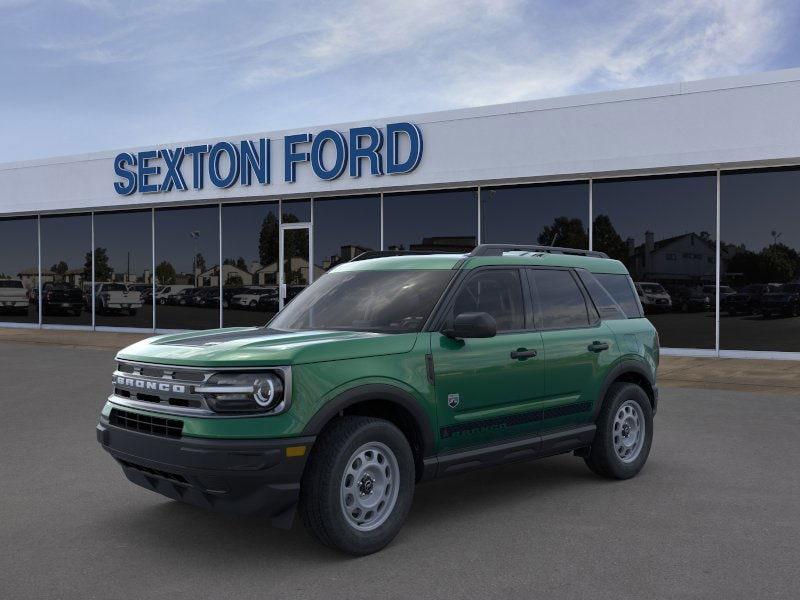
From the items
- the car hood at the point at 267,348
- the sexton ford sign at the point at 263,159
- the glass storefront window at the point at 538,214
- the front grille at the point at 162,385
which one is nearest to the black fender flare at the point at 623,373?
the car hood at the point at 267,348

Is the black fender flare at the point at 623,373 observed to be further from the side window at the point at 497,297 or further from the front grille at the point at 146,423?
the front grille at the point at 146,423

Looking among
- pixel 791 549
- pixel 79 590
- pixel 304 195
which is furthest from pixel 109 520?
pixel 304 195

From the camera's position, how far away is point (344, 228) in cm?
1992

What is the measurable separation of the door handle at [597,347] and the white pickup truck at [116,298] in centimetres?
→ 1939

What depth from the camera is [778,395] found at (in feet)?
36.1

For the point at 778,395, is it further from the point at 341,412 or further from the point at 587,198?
the point at 341,412

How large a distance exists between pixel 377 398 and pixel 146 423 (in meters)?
1.36

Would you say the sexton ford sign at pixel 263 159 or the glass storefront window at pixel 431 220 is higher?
the sexton ford sign at pixel 263 159

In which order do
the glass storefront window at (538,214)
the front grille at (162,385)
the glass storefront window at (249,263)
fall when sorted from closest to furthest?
the front grille at (162,385) → the glass storefront window at (538,214) → the glass storefront window at (249,263)

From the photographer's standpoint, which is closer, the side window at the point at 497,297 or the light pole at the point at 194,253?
the side window at the point at 497,297

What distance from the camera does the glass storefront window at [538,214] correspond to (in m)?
17.1

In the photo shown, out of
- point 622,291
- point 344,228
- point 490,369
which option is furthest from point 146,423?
point 344,228

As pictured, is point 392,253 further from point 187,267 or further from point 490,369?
point 187,267

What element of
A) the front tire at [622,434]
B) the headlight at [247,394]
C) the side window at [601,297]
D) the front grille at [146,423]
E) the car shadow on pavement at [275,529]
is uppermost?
the side window at [601,297]
